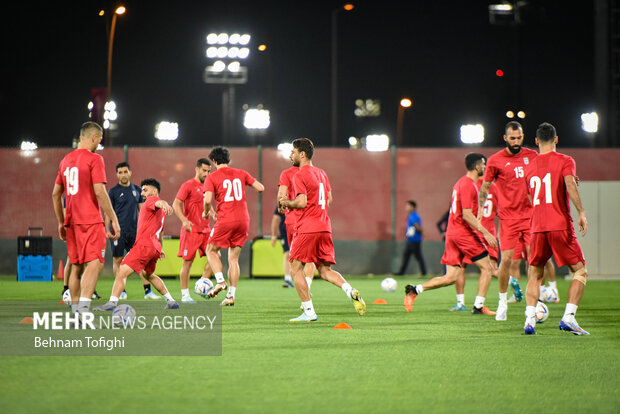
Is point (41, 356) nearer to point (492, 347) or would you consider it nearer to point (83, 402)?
point (83, 402)

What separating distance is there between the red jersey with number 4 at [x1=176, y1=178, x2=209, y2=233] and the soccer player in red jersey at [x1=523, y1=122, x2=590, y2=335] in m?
5.85

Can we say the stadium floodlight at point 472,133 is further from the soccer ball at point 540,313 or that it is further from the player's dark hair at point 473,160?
the soccer ball at point 540,313

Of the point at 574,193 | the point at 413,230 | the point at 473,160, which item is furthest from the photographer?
the point at 413,230

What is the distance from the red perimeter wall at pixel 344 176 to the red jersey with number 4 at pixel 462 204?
1144 centimetres

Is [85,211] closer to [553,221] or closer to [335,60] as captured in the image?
[553,221]

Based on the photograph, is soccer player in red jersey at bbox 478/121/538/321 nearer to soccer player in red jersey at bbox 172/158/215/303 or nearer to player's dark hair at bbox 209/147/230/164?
player's dark hair at bbox 209/147/230/164

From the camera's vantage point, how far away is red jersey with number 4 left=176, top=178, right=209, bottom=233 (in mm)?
13070

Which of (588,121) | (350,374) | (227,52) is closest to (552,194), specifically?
(350,374)

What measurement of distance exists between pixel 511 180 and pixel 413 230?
1097cm

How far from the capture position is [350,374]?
6.32m

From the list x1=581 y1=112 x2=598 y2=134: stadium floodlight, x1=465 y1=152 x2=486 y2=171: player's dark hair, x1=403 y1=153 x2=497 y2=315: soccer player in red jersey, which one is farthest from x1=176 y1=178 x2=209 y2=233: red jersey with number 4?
x1=581 y1=112 x2=598 y2=134: stadium floodlight

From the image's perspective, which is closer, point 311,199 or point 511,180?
point 311,199

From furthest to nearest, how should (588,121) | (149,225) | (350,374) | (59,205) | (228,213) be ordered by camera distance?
(588,121) → (228,213) → (149,225) → (59,205) → (350,374)

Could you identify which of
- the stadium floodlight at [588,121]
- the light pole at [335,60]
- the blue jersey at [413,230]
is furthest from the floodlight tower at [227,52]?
the stadium floodlight at [588,121]
